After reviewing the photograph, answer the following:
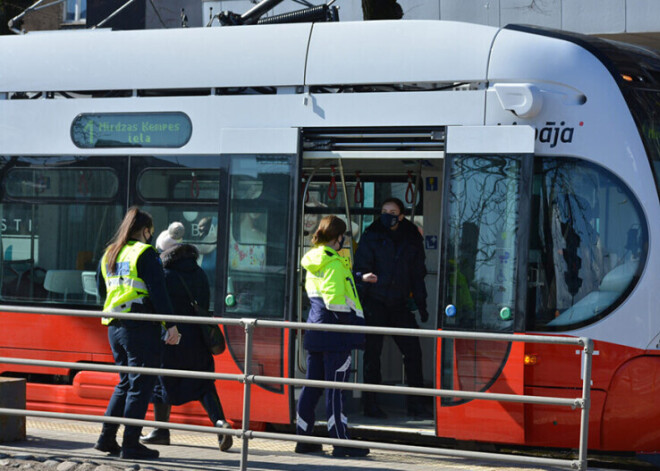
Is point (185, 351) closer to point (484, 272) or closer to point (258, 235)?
point (258, 235)

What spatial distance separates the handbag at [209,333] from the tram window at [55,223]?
1549 mm

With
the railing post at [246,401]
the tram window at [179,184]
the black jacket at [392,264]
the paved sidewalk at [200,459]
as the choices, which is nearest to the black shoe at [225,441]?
the paved sidewalk at [200,459]

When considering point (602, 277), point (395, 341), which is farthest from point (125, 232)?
point (602, 277)

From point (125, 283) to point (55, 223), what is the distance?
2347 mm

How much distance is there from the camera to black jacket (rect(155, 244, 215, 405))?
730cm

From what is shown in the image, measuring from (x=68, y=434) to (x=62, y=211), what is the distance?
217cm

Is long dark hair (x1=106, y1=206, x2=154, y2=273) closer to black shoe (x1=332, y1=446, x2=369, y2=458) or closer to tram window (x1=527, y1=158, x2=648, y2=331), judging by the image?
black shoe (x1=332, y1=446, x2=369, y2=458)

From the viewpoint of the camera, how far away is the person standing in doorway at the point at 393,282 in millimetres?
8484

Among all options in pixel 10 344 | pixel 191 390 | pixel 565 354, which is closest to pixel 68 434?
pixel 191 390

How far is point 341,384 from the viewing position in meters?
6.12

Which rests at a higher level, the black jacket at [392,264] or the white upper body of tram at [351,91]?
the white upper body of tram at [351,91]

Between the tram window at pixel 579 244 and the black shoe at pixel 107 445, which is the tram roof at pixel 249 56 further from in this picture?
the black shoe at pixel 107 445

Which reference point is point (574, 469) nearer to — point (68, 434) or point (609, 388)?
point (609, 388)

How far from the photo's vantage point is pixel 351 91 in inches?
313
